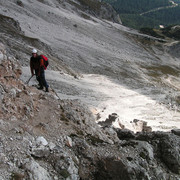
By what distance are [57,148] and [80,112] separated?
5.15 meters

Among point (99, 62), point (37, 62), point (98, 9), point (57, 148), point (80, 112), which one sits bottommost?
point (99, 62)

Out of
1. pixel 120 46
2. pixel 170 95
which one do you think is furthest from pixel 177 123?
pixel 120 46

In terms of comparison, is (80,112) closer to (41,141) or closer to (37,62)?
(37,62)

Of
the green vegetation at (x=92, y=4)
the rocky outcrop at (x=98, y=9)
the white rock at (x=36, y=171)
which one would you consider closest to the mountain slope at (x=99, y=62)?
the white rock at (x=36, y=171)

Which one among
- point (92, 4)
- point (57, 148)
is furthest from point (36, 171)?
point (92, 4)

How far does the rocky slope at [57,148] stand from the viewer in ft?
21.8

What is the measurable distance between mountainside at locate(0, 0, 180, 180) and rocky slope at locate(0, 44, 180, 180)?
0.03 meters

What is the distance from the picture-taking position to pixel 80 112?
12727mm

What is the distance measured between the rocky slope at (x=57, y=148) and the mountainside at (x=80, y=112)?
34mm

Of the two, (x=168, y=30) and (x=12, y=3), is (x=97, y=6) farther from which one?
(x=12, y=3)

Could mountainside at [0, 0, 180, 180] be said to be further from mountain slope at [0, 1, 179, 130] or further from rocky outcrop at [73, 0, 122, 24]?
rocky outcrop at [73, 0, 122, 24]

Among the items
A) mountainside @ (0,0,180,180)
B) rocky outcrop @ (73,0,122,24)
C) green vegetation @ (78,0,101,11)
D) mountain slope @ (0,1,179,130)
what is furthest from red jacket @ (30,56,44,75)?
green vegetation @ (78,0,101,11)

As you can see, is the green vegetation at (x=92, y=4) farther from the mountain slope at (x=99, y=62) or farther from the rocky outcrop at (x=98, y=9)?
the mountain slope at (x=99, y=62)

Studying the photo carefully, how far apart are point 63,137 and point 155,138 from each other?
219 inches
